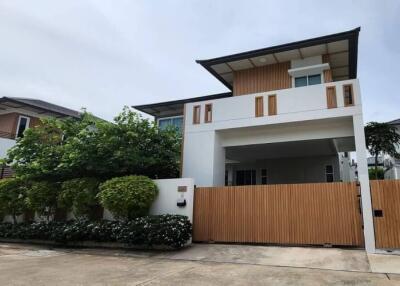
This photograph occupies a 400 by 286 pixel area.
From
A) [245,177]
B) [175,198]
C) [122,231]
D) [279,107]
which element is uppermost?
[279,107]

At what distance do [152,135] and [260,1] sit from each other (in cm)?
715

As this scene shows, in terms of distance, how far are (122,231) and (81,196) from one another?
9.17ft

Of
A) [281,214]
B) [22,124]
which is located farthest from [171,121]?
[22,124]

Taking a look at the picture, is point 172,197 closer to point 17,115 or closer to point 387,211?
point 387,211

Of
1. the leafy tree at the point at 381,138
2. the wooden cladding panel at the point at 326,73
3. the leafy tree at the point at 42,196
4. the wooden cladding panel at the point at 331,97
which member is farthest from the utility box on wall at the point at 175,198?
the leafy tree at the point at 381,138

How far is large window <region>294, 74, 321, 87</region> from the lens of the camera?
520 inches

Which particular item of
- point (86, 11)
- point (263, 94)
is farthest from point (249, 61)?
point (86, 11)

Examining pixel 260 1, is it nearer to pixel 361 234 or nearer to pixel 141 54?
pixel 141 54

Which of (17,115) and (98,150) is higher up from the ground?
(17,115)

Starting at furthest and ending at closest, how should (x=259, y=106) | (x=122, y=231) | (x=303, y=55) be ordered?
(x=303, y=55)
(x=259, y=106)
(x=122, y=231)

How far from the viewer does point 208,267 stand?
7824 mm

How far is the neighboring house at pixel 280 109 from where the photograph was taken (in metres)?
11.3

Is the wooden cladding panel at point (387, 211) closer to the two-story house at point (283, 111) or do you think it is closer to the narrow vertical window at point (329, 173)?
the two-story house at point (283, 111)

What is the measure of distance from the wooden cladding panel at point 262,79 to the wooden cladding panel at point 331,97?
2456 mm
